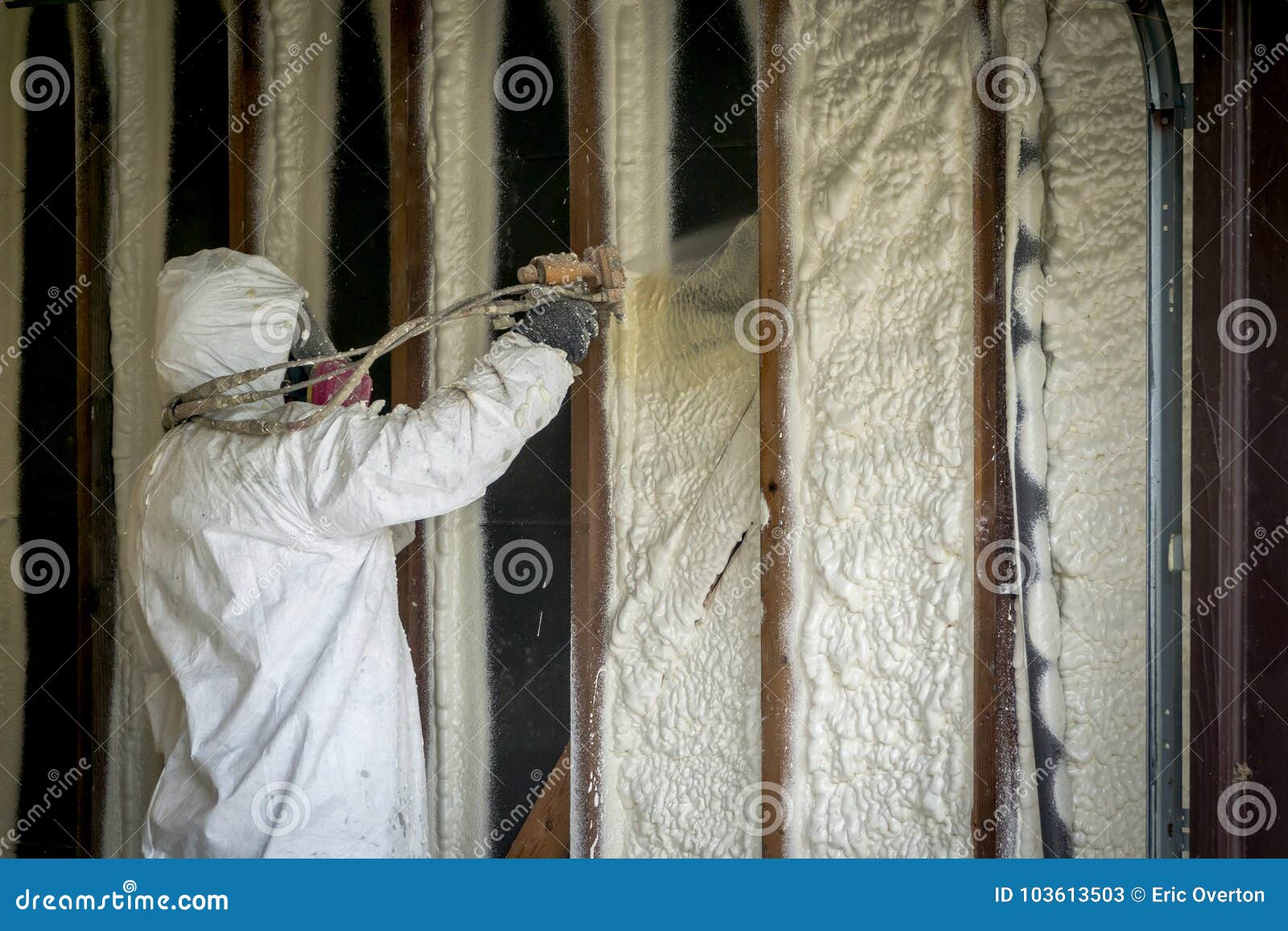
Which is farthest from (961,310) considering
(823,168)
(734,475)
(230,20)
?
(230,20)

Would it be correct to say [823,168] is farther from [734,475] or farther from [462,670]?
[462,670]

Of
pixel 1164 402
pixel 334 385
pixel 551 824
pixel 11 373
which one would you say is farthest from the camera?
pixel 11 373

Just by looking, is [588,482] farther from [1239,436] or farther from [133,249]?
[133,249]

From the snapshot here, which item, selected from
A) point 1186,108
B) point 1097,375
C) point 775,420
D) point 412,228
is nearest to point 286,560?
point 775,420

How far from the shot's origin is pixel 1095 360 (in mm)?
2031

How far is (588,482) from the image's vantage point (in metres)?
2.46

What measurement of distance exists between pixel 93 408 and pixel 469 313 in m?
1.45

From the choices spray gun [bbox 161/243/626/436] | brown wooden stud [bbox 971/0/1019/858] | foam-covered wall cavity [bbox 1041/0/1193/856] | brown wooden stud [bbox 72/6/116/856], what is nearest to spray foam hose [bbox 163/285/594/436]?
spray gun [bbox 161/243/626/436]

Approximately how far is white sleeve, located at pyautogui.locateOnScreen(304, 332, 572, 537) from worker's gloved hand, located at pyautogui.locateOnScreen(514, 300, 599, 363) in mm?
31

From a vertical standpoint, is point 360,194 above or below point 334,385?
above

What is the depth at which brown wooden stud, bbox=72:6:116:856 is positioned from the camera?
9.50 ft

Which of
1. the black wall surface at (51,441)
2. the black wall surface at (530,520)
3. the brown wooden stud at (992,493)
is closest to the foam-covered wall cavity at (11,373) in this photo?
the black wall surface at (51,441)

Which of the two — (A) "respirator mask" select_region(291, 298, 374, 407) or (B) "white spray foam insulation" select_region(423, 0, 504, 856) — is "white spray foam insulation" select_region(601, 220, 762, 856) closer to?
(B) "white spray foam insulation" select_region(423, 0, 504, 856)

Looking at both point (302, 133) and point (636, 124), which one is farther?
point (302, 133)
